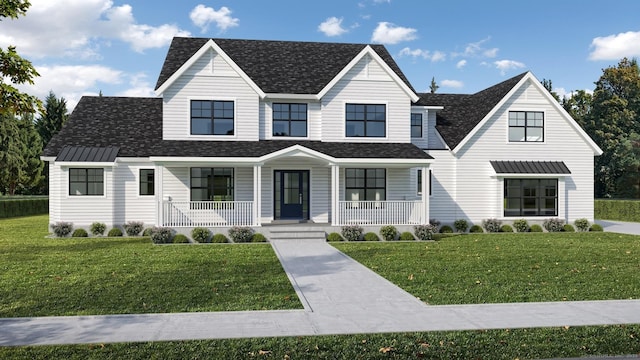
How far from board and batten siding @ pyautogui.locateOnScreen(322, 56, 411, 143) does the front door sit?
2.16 meters

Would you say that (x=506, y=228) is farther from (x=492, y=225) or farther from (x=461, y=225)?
(x=461, y=225)

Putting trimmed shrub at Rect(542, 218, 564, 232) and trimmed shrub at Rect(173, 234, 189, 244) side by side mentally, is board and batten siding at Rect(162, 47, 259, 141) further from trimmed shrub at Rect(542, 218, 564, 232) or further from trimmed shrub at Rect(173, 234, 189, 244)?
trimmed shrub at Rect(542, 218, 564, 232)

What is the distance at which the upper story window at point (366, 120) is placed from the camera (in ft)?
77.6

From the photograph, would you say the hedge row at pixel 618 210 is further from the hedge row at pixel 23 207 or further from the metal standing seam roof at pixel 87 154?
the hedge row at pixel 23 207

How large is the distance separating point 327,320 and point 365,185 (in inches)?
616

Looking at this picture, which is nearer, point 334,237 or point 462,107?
point 334,237

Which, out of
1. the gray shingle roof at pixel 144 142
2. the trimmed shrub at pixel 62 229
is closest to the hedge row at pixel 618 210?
the gray shingle roof at pixel 144 142

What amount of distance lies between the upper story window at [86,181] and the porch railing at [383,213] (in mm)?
10583

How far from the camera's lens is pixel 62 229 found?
21.6 metres

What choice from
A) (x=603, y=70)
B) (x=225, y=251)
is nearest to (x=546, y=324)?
(x=225, y=251)

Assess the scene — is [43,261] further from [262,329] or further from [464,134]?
[464,134]

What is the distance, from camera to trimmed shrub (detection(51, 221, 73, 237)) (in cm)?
2155

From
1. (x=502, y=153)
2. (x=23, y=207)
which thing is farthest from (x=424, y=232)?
(x=23, y=207)

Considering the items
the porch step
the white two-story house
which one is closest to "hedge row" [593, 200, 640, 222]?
the white two-story house
